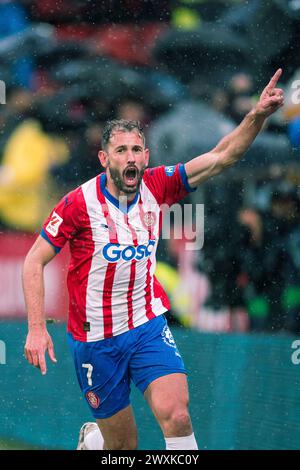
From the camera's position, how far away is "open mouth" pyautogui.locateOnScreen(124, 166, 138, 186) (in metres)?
4.45

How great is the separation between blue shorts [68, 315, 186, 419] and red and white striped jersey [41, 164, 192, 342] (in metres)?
0.05

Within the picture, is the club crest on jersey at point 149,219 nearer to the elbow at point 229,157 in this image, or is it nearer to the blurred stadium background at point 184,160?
the elbow at point 229,157

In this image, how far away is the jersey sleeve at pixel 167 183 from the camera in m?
4.68

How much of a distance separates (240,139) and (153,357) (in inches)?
47.1

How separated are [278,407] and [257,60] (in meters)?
3.04

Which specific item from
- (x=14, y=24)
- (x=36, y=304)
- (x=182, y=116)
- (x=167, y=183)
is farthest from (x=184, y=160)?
(x=36, y=304)

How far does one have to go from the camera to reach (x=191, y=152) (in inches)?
282

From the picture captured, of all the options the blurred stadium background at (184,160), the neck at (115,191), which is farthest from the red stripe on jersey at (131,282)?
the blurred stadium background at (184,160)

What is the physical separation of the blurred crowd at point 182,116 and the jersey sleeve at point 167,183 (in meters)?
1.70

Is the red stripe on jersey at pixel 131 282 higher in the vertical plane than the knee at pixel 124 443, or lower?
higher

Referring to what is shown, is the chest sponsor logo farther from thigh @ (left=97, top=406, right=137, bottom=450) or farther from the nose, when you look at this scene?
thigh @ (left=97, top=406, right=137, bottom=450)

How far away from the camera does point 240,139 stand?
4602 mm

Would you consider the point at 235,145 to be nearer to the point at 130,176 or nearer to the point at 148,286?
the point at 130,176
